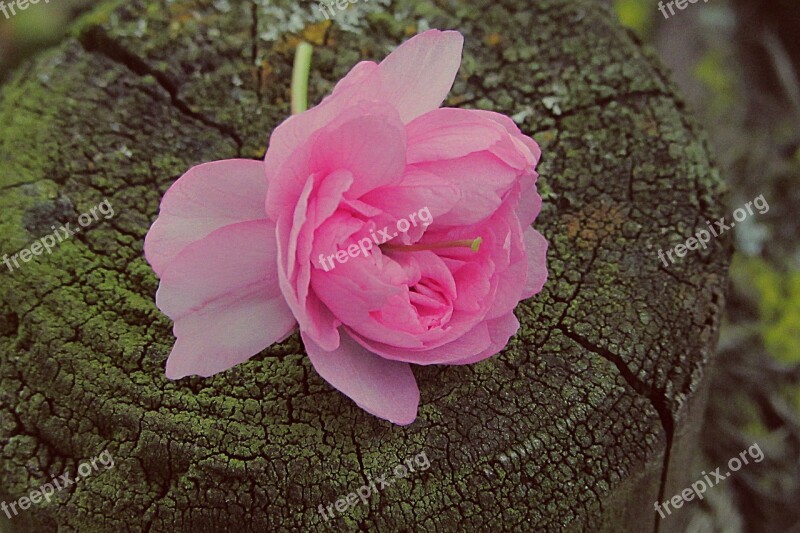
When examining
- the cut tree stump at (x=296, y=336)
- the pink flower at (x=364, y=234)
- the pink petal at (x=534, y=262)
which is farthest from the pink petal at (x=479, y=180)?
the cut tree stump at (x=296, y=336)

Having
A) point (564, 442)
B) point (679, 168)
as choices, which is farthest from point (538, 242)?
point (679, 168)

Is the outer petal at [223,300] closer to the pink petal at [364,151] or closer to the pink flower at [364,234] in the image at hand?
the pink flower at [364,234]

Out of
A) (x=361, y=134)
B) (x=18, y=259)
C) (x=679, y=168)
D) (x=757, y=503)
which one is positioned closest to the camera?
(x=361, y=134)

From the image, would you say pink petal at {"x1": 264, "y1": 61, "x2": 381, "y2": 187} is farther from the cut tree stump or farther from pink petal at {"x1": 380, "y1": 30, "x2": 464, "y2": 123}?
the cut tree stump

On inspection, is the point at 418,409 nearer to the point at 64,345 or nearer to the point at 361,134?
the point at 361,134

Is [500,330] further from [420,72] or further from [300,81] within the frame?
[300,81]

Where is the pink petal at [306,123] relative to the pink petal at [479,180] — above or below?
above

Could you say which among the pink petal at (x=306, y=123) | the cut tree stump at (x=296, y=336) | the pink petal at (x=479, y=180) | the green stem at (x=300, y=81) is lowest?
the cut tree stump at (x=296, y=336)
